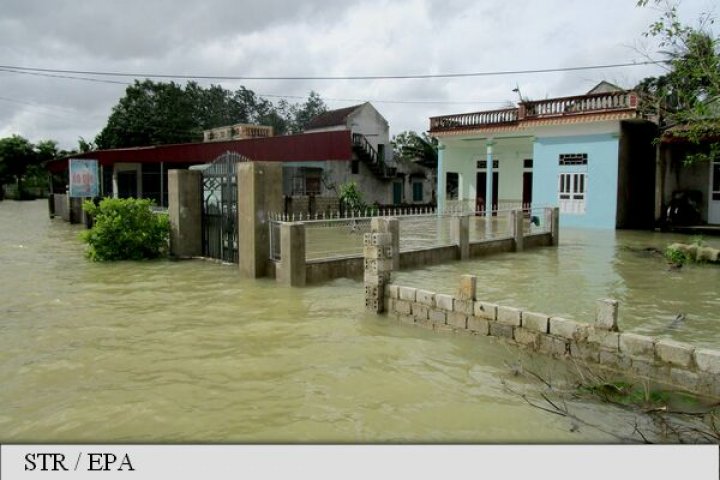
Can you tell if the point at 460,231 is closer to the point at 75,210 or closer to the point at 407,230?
the point at 407,230

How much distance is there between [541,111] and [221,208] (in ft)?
50.4

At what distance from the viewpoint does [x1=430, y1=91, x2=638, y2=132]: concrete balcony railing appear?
2108cm

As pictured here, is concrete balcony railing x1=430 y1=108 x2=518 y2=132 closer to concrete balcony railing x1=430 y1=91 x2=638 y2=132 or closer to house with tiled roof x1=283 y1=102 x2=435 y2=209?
concrete balcony railing x1=430 y1=91 x2=638 y2=132

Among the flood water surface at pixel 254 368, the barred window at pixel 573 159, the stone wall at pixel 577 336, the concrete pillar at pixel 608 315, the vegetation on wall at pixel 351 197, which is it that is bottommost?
the flood water surface at pixel 254 368

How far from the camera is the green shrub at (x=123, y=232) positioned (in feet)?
45.9

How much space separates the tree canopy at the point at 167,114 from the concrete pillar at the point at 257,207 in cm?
3994

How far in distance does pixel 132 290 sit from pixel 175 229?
12.1 ft

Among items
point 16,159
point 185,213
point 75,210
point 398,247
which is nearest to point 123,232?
point 185,213

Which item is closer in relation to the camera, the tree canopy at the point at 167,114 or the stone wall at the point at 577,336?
the stone wall at the point at 577,336

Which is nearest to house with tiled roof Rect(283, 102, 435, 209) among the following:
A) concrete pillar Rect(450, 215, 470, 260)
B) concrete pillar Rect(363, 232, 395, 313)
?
concrete pillar Rect(450, 215, 470, 260)

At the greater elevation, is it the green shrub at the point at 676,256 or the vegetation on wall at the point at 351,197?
the vegetation on wall at the point at 351,197

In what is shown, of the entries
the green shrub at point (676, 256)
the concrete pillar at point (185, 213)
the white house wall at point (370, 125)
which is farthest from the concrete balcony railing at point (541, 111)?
the concrete pillar at point (185, 213)

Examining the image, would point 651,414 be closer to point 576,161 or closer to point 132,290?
point 132,290

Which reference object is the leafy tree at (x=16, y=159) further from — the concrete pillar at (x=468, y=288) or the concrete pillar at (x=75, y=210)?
the concrete pillar at (x=468, y=288)
